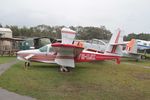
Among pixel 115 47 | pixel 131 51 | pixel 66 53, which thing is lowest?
pixel 131 51

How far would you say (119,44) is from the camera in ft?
69.3

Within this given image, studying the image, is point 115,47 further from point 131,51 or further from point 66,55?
point 131,51

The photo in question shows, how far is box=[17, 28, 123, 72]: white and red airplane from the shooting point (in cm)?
1594

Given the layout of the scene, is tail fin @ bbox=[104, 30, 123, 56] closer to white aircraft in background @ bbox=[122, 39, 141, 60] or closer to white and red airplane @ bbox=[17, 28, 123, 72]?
white and red airplane @ bbox=[17, 28, 123, 72]

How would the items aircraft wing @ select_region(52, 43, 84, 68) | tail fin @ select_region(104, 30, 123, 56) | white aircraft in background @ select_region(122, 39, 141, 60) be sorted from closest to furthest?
aircraft wing @ select_region(52, 43, 84, 68) < tail fin @ select_region(104, 30, 123, 56) < white aircraft in background @ select_region(122, 39, 141, 60)

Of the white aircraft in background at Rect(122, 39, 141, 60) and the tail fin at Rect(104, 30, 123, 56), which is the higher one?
the tail fin at Rect(104, 30, 123, 56)

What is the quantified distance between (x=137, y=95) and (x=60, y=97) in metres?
3.10

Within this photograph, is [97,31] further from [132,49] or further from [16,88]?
[16,88]

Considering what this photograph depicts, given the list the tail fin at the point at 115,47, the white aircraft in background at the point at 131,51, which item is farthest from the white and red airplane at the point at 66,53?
the white aircraft in background at the point at 131,51

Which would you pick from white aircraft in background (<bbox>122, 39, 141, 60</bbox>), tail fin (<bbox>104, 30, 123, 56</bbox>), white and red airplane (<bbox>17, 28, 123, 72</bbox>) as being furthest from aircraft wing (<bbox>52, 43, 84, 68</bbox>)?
white aircraft in background (<bbox>122, 39, 141, 60</bbox>)

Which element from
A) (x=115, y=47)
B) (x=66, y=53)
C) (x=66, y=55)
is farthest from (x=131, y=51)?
(x=66, y=53)

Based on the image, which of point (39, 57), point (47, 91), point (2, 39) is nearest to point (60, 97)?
point (47, 91)

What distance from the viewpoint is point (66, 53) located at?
1688cm

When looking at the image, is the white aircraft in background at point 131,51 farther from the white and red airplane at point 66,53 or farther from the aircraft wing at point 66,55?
the aircraft wing at point 66,55
